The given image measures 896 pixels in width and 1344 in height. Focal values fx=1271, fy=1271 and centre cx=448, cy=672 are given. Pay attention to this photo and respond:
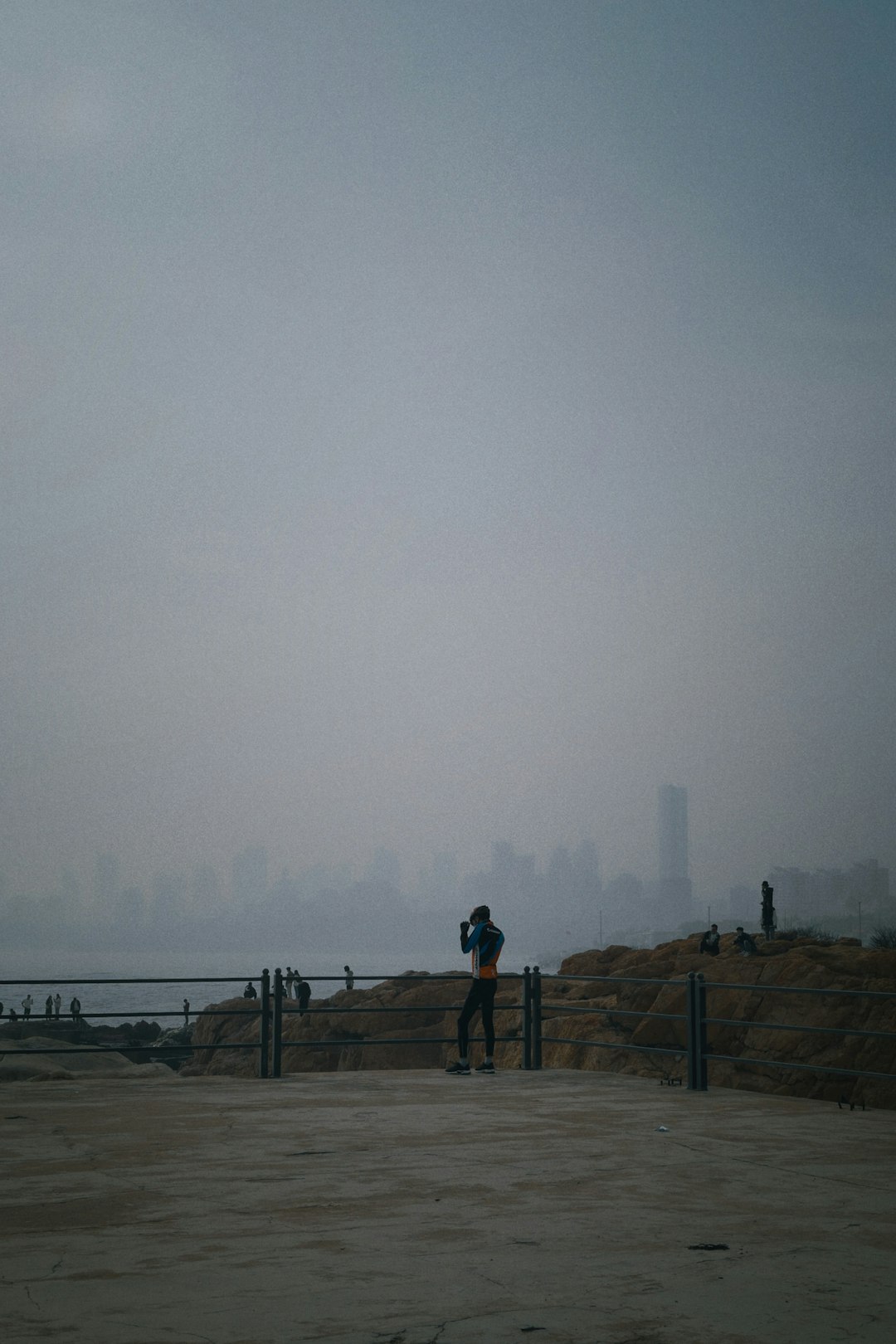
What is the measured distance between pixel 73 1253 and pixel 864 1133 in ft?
24.0

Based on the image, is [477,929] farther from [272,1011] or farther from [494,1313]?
[494,1313]

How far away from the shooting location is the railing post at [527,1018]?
1689 centimetres

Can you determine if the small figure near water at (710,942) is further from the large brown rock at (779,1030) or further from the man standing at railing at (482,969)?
the man standing at railing at (482,969)

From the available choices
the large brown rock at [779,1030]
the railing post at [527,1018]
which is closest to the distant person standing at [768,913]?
the large brown rock at [779,1030]

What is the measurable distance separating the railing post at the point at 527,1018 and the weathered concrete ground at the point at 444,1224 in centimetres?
408

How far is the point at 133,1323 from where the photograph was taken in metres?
5.23

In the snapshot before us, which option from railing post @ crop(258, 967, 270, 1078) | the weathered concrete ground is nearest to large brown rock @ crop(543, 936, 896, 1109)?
railing post @ crop(258, 967, 270, 1078)

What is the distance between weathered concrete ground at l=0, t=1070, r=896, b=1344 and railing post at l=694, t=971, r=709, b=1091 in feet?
5.98

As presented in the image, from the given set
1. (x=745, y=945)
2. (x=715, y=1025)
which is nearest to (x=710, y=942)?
(x=745, y=945)

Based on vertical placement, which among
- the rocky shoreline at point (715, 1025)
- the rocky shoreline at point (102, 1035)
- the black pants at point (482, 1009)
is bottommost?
the rocky shoreline at point (102, 1035)

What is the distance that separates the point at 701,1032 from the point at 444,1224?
8215 millimetres

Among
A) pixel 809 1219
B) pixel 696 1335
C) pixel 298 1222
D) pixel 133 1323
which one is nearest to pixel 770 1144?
pixel 809 1219

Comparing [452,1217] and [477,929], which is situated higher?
[477,929]

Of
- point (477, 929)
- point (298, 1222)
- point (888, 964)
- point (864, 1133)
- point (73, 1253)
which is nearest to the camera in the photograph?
point (73, 1253)
